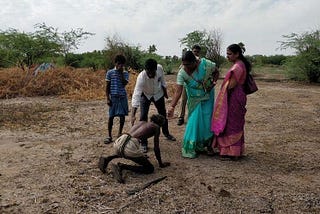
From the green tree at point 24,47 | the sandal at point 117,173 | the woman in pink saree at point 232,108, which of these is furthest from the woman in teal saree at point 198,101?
the green tree at point 24,47

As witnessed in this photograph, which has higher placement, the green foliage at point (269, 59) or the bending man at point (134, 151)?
the green foliage at point (269, 59)

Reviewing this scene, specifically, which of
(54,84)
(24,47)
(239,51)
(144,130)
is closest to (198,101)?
(239,51)

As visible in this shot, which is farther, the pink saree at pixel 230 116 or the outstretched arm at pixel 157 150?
the pink saree at pixel 230 116

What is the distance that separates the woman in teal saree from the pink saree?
0.20 meters

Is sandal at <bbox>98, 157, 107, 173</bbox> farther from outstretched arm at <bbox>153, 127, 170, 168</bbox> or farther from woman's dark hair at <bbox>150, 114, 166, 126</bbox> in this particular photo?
woman's dark hair at <bbox>150, 114, 166, 126</bbox>

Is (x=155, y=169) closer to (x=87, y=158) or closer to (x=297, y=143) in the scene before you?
(x=87, y=158)

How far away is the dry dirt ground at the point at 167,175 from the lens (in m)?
3.74

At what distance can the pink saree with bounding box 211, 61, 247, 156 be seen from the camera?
4891 mm

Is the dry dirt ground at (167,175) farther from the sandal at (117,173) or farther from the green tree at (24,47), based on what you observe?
the green tree at (24,47)

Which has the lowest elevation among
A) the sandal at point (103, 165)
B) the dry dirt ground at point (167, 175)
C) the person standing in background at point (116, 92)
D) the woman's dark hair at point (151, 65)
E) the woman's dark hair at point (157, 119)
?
the dry dirt ground at point (167, 175)

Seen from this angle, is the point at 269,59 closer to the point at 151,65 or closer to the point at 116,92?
the point at 116,92

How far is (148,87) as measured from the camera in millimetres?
5555

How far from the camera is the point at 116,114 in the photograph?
6.04 m

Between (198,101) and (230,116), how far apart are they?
52 cm
